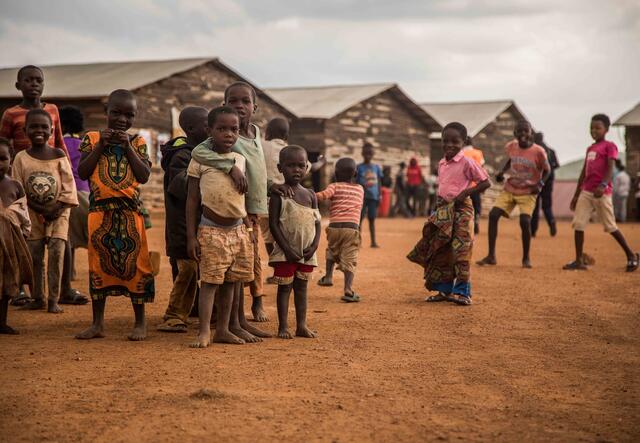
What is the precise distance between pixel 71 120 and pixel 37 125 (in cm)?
186

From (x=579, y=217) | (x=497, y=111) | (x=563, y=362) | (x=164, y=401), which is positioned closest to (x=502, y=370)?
(x=563, y=362)

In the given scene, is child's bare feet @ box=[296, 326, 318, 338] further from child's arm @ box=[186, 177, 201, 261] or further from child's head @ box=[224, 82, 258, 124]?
child's head @ box=[224, 82, 258, 124]

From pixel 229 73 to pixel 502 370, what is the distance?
19284 mm

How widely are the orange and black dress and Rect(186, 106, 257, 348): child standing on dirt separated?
1.72 feet

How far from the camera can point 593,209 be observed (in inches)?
437

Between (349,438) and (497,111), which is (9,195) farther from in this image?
(497,111)

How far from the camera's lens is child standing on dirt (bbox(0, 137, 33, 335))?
6.32 metres

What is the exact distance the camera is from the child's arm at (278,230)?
6066 mm

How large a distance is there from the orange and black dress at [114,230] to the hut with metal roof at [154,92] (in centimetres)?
1479

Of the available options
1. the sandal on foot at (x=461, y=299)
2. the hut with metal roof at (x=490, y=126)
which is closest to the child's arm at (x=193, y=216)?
the sandal on foot at (x=461, y=299)

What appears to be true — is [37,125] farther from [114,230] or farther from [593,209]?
[593,209]

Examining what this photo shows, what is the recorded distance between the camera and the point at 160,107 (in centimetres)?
2177

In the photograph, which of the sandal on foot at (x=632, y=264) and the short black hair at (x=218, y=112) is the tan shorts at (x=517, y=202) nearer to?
the sandal on foot at (x=632, y=264)

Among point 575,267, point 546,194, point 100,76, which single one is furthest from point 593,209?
point 100,76
